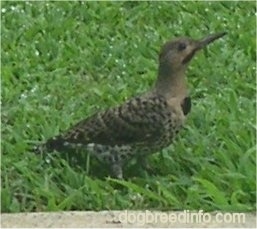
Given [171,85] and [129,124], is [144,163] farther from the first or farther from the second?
[171,85]

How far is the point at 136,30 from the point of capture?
822cm

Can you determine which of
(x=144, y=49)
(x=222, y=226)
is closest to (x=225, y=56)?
(x=144, y=49)

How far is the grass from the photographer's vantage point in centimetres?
591

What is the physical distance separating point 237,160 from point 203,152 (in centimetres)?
26

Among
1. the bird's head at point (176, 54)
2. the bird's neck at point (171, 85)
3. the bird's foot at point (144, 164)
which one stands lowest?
the bird's foot at point (144, 164)

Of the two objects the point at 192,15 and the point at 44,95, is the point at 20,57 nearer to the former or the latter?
the point at 44,95

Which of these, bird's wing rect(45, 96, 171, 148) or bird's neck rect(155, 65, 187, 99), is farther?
bird's neck rect(155, 65, 187, 99)

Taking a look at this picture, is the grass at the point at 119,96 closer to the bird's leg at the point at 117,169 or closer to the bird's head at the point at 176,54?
the bird's leg at the point at 117,169

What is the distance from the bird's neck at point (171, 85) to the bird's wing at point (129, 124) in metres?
0.06

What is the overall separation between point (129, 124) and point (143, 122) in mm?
79

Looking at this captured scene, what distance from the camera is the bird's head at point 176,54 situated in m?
6.22

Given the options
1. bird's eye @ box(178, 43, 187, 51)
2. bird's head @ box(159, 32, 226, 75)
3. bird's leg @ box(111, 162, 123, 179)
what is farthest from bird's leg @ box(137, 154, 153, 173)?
bird's eye @ box(178, 43, 187, 51)

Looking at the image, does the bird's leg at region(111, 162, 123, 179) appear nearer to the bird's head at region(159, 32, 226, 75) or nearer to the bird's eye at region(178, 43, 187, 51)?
the bird's head at region(159, 32, 226, 75)

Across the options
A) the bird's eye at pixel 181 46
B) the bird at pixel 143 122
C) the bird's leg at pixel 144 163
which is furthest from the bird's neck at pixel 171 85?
the bird's leg at pixel 144 163
